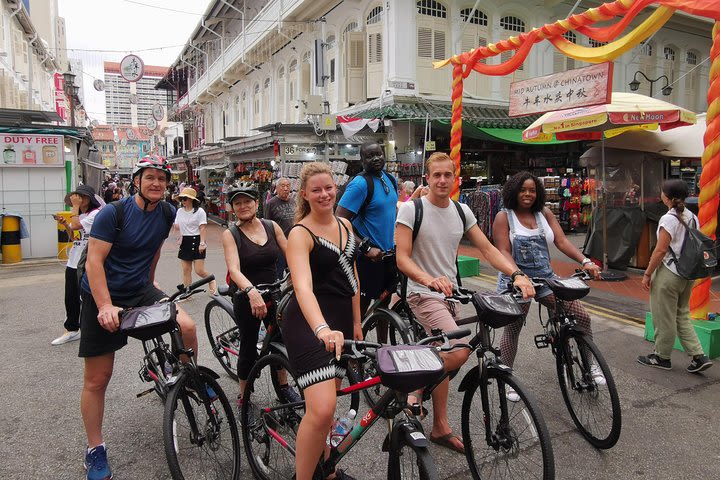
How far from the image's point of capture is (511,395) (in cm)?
261

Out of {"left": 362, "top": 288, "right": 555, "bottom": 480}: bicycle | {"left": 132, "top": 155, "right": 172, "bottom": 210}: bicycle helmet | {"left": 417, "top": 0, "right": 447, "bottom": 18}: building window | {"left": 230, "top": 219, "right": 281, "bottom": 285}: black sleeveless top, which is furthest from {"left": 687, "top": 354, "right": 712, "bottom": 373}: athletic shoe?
{"left": 417, "top": 0, "right": 447, "bottom": 18}: building window

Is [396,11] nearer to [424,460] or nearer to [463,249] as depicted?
[463,249]

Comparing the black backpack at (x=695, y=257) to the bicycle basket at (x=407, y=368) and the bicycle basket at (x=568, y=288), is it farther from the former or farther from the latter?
the bicycle basket at (x=407, y=368)

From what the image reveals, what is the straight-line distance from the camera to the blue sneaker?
2.98 m

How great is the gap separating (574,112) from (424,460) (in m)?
8.23

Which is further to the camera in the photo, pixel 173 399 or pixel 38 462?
pixel 38 462

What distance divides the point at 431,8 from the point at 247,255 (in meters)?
14.0

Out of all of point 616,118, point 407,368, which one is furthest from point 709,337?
point 407,368

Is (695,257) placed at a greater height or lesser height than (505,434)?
greater

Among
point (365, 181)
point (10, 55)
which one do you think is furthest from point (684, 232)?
point (10, 55)

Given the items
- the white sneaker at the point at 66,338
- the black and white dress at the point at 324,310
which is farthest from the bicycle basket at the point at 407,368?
the white sneaker at the point at 66,338

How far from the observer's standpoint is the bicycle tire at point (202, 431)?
2.82m

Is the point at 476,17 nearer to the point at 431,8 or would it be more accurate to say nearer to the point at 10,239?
the point at 431,8

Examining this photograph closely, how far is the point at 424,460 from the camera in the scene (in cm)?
209
